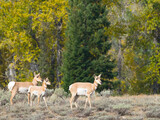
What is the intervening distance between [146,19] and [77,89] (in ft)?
59.0

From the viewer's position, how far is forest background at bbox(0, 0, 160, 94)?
88.3 feet

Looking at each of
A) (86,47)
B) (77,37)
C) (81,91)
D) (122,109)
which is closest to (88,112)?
(81,91)

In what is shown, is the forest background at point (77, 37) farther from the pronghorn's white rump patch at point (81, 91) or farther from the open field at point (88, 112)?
the pronghorn's white rump patch at point (81, 91)

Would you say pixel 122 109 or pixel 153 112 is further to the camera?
pixel 122 109

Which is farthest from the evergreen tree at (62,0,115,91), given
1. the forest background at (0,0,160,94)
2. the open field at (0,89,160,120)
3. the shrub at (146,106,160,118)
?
the shrub at (146,106,160,118)

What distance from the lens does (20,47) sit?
35406 mm

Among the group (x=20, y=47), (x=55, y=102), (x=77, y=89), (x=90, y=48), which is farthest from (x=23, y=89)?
(x=20, y=47)

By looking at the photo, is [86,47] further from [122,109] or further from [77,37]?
[122,109]

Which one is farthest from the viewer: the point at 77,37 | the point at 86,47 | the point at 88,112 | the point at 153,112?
the point at 86,47

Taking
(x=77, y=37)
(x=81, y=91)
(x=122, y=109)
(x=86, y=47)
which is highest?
(x=77, y=37)

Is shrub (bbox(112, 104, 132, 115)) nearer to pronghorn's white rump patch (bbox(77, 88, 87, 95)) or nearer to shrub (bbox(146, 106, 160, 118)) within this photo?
shrub (bbox(146, 106, 160, 118))

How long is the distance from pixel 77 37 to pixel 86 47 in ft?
3.77

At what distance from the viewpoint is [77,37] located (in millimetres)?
26891

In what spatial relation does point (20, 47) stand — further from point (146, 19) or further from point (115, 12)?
point (146, 19)
